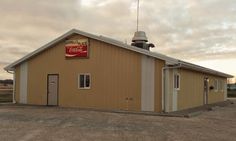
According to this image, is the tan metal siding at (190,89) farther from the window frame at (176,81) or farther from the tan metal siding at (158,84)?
the tan metal siding at (158,84)

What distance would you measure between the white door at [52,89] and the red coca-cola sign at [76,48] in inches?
69.2

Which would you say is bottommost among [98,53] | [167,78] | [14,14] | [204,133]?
[204,133]

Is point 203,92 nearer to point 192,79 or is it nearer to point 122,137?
point 192,79

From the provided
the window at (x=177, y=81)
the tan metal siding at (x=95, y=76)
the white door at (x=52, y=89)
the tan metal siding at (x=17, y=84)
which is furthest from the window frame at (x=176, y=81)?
the tan metal siding at (x=17, y=84)

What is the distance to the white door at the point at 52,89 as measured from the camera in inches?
907

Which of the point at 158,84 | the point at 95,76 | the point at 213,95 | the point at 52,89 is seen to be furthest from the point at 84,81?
the point at 213,95

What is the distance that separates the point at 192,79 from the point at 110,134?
44.6ft

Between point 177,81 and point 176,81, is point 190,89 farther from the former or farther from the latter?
point 176,81

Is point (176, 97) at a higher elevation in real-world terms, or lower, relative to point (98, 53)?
lower

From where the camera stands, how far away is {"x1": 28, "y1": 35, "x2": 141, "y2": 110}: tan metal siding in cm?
2025

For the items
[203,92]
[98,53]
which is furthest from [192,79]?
[98,53]

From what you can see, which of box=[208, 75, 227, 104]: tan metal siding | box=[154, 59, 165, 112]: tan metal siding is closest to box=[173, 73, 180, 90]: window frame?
box=[154, 59, 165, 112]: tan metal siding

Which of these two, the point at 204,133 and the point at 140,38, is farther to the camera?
the point at 140,38

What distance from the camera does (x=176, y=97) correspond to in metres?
20.6
